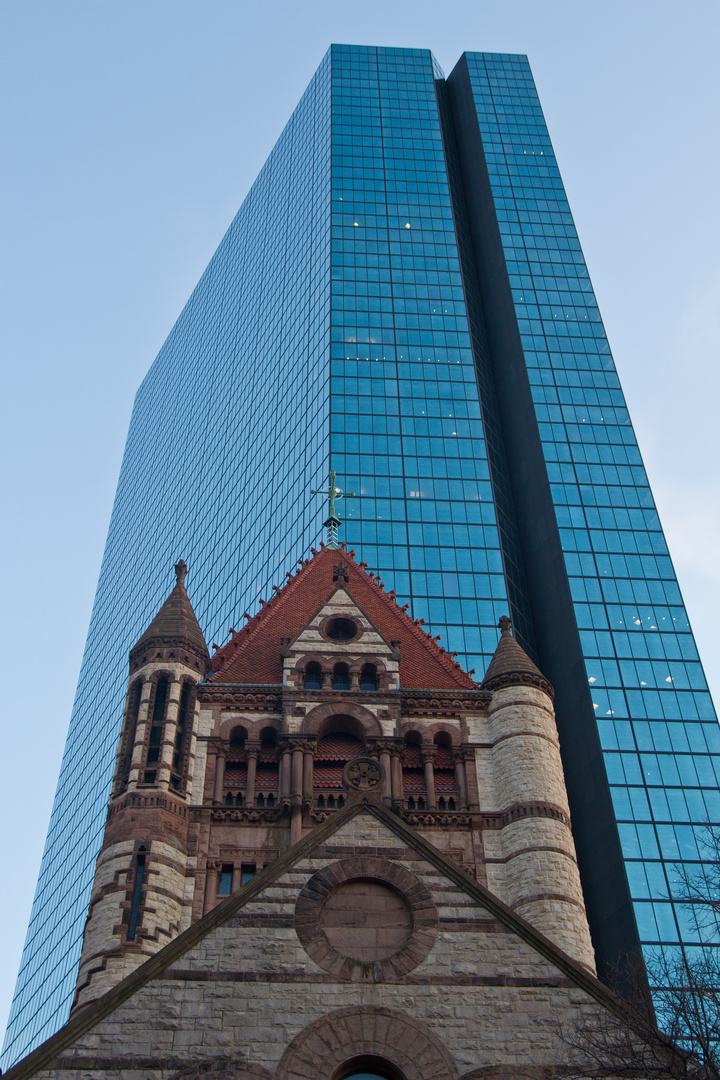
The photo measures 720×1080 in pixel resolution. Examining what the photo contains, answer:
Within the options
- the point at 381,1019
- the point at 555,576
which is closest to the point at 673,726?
the point at 555,576

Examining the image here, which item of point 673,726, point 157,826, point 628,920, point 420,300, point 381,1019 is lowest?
point 381,1019

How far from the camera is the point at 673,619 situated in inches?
3024

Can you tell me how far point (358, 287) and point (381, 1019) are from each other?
274ft

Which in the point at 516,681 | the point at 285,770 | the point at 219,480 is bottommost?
the point at 285,770

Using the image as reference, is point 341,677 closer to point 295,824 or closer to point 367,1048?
point 295,824

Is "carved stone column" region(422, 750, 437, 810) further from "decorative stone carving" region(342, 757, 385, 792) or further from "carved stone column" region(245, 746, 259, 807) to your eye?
"decorative stone carving" region(342, 757, 385, 792)

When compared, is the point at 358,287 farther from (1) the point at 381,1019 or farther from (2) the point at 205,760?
(1) the point at 381,1019

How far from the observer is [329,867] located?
66.9 ft

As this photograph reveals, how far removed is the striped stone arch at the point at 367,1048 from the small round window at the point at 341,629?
22.2 metres

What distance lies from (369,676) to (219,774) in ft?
A: 21.8

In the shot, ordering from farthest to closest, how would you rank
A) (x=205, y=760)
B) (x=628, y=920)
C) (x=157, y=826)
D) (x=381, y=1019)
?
(x=628, y=920) < (x=205, y=760) < (x=157, y=826) < (x=381, y=1019)

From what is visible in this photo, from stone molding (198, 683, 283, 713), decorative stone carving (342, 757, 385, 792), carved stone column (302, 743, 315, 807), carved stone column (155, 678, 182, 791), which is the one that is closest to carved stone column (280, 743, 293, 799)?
carved stone column (302, 743, 315, 807)

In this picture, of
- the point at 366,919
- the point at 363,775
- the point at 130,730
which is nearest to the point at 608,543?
the point at 130,730

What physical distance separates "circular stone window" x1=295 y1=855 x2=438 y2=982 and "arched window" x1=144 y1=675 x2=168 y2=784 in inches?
582
